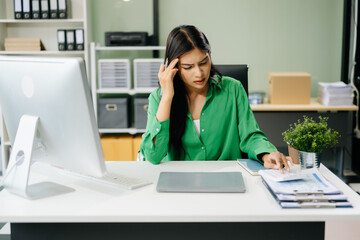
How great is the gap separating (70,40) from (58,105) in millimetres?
2677

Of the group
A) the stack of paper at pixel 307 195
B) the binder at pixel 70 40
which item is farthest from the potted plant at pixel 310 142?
the binder at pixel 70 40

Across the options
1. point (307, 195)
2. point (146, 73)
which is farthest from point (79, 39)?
point (307, 195)

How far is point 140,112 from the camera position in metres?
3.86

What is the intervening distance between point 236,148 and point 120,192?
750 millimetres

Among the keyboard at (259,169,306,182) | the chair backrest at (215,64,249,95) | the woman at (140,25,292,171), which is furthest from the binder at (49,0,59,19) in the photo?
the keyboard at (259,169,306,182)

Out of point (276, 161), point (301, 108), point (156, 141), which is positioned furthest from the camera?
point (301, 108)

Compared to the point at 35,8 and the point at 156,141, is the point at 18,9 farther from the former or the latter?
the point at 156,141

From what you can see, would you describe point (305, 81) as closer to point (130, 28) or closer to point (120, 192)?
point (130, 28)

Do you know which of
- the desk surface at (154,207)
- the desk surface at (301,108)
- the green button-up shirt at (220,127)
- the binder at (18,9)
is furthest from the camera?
the binder at (18,9)

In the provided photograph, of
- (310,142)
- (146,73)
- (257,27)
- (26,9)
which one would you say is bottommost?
(310,142)

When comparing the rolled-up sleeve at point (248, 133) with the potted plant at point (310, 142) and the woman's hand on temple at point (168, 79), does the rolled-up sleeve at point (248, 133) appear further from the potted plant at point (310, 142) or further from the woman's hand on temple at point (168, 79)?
the woman's hand on temple at point (168, 79)

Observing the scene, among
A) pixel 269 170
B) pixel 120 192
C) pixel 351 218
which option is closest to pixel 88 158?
pixel 120 192

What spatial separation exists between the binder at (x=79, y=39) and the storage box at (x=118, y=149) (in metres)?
0.86

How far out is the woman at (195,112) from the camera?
1793 mm
